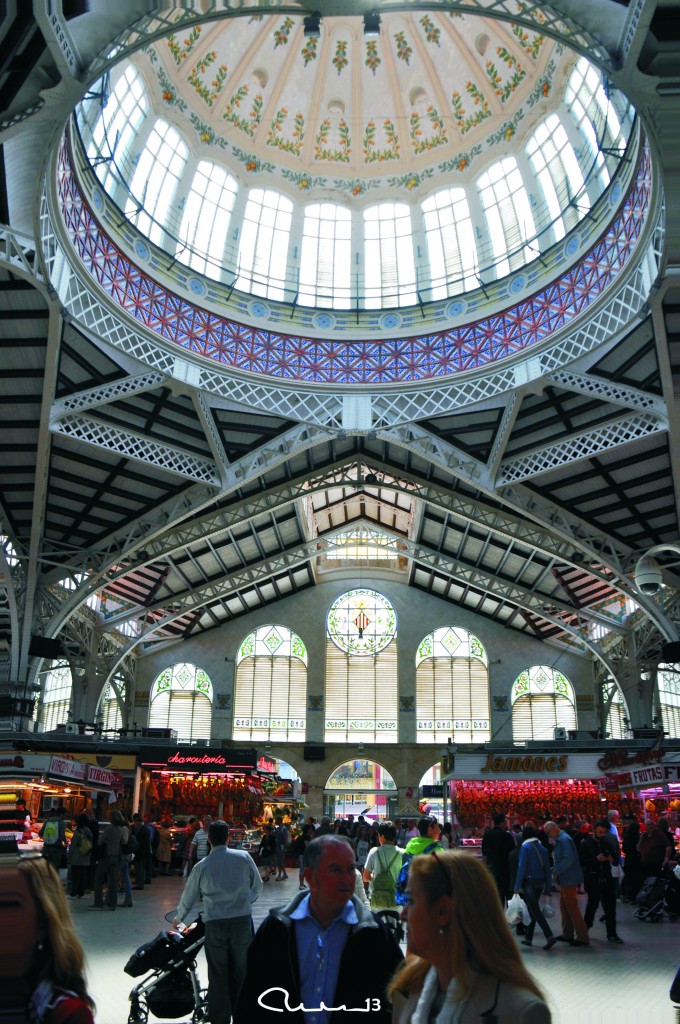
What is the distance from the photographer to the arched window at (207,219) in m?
22.6

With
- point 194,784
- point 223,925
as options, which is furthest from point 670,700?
point 223,925

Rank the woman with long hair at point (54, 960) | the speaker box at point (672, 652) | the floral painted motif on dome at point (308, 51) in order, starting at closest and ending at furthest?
the woman with long hair at point (54, 960)
the speaker box at point (672, 652)
the floral painted motif on dome at point (308, 51)

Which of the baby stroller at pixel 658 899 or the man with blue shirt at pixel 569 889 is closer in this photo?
the man with blue shirt at pixel 569 889

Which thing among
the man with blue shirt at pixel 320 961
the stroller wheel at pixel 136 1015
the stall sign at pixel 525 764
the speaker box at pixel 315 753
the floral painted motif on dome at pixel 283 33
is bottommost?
the stroller wheel at pixel 136 1015

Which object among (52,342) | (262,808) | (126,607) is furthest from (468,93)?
(262,808)

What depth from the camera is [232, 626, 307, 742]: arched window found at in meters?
39.1

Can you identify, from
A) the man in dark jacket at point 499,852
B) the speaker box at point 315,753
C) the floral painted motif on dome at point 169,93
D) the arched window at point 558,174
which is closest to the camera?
the man in dark jacket at point 499,852

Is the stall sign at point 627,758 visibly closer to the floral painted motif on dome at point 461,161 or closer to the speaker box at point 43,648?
the speaker box at point 43,648

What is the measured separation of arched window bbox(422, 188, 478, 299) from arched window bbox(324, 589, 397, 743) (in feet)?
66.0

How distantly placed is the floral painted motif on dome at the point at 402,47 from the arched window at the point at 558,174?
5.16 m

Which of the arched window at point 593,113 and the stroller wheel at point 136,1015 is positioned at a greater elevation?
the arched window at point 593,113

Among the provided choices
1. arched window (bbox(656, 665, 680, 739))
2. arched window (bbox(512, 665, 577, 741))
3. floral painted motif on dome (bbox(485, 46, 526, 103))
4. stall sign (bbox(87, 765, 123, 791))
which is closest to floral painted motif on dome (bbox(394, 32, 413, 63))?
floral painted motif on dome (bbox(485, 46, 526, 103))

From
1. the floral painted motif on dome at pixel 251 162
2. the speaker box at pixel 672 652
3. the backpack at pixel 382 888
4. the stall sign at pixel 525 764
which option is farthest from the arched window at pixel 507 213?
the backpack at pixel 382 888

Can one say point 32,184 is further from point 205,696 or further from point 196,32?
point 205,696
